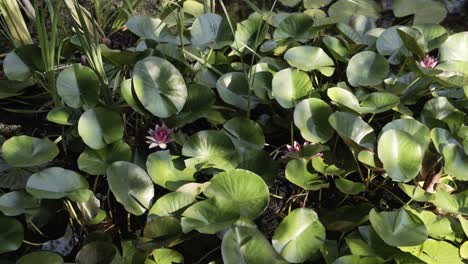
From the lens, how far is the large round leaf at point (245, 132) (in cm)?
121

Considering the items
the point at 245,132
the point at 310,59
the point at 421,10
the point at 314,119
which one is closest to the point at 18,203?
the point at 245,132

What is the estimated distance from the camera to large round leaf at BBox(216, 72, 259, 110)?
1306 millimetres

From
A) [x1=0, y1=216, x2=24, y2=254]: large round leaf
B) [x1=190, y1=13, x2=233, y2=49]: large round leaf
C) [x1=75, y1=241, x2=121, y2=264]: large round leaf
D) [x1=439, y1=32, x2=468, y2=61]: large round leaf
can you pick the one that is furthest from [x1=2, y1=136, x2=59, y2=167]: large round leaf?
[x1=439, y1=32, x2=468, y2=61]: large round leaf

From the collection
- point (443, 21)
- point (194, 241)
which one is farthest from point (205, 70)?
point (443, 21)

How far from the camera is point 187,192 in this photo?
1072mm

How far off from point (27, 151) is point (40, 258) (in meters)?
0.27

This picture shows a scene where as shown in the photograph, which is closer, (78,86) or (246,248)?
(246,248)

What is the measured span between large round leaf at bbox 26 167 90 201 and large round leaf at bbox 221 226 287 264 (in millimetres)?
333

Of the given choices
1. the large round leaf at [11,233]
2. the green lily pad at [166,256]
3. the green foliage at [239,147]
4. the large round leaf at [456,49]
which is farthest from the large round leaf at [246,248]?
the large round leaf at [456,49]

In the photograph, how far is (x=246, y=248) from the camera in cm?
95

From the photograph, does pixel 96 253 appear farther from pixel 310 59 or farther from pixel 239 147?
pixel 310 59

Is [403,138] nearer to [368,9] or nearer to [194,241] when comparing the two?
[194,241]

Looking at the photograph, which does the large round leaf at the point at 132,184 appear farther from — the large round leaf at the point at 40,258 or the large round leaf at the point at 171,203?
the large round leaf at the point at 40,258

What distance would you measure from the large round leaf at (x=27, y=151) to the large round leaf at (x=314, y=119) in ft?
1.88
